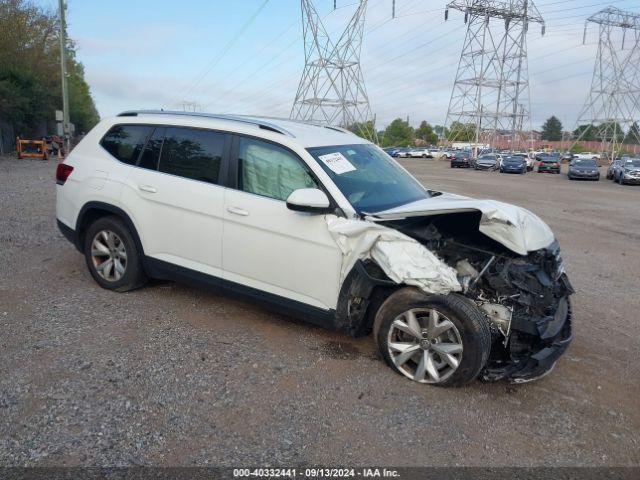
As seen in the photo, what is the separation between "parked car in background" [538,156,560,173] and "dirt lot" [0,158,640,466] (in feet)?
137

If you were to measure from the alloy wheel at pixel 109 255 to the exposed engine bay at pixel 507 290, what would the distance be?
2.71 metres

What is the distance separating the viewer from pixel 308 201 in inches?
152

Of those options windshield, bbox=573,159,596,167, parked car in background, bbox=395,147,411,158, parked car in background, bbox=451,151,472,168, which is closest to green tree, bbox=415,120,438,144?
parked car in background, bbox=395,147,411,158

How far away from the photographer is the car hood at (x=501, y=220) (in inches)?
147

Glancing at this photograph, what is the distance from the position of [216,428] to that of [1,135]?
3452 cm

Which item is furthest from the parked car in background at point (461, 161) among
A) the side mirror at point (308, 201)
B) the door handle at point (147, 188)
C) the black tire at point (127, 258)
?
the side mirror at point (308, 201)

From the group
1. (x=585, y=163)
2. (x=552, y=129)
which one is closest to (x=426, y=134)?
(x=552, y=129)

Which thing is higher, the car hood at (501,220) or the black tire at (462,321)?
the car hood at (501,220)

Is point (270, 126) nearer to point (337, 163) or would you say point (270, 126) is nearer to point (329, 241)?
point (337, 163)

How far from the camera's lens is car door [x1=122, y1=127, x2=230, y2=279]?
179 inches

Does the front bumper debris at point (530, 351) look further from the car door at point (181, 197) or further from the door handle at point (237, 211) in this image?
the car door at point (181, 197)

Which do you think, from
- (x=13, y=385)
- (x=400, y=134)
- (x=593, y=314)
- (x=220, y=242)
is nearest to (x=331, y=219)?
(x=220, y=242)

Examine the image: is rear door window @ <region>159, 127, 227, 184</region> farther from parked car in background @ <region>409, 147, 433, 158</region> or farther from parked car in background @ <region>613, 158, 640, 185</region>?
parked car in background @ <region>409, 147, 433, 158</region>

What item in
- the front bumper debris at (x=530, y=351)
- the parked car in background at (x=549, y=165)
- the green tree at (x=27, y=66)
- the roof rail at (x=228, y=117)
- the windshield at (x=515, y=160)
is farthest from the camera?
the parked car in background at (x=549, y=165)
